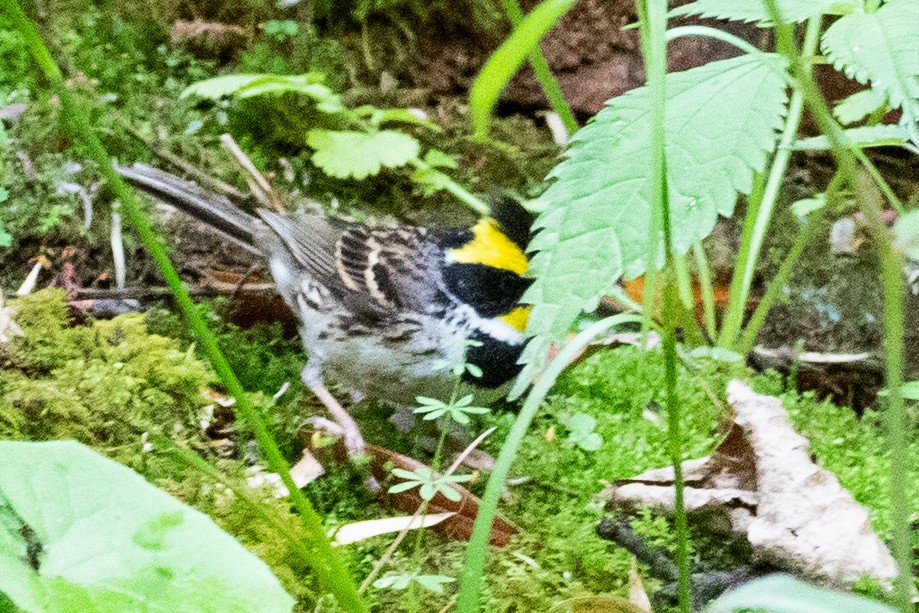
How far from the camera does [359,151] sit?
3346 mm

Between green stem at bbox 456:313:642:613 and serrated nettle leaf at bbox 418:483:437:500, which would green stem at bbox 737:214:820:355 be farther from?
green stem at bbox 456:313:642:613

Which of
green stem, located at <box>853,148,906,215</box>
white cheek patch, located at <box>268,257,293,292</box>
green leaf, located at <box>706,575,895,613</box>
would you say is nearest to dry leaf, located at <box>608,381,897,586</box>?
green stem, located at <box>853,148,906,215</box>

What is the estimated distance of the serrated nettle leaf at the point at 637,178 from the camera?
128cm

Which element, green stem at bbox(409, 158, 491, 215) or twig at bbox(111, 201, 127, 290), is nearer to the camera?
twig at bbox(111, 201, 127, 290)

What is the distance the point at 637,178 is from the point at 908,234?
77 cm

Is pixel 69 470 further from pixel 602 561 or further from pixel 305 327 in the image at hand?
pixel 305 327

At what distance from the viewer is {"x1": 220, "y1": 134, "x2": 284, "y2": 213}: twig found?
3.32 meters

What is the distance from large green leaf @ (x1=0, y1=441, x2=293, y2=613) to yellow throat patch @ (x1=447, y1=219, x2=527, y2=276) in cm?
170

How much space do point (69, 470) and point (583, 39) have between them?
3346mm

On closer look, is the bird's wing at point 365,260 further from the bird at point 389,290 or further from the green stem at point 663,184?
the green stem at point 663,184

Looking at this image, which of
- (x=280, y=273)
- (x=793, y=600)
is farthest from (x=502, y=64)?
(x=280, y=273)

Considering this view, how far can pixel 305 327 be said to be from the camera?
2.85 meters

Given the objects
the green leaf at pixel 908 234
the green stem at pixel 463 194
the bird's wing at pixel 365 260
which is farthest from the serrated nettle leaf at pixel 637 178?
the green stem at pixel 463 194

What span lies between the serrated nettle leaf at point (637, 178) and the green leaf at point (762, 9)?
87 mm
